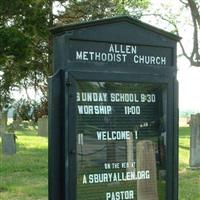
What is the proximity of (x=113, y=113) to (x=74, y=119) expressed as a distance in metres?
0.38

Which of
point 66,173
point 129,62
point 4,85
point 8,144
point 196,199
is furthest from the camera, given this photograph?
point 4,85

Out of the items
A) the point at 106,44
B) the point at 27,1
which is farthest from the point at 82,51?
the point at 27,1

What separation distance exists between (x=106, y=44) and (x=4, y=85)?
2350cm

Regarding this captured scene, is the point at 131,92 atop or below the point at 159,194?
atop

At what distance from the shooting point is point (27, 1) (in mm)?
17609

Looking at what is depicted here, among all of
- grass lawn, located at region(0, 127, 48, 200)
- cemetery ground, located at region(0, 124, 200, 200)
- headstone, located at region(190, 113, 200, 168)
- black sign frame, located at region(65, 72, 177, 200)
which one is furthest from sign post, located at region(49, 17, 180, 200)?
headstone, located at region(190, 113, 200, 168)

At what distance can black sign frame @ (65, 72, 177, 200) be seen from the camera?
427cm

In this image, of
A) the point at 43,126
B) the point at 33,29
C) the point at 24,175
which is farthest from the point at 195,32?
the point at 43,126

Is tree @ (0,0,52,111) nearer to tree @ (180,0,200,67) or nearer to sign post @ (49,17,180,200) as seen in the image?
tree @ (180,0,200,67)

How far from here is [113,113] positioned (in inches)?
179

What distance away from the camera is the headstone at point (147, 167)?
4609 mm

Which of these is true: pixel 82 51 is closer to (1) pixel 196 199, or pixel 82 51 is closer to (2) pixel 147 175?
(2) pixel 147 175

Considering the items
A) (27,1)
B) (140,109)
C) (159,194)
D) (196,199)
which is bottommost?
(196,199)

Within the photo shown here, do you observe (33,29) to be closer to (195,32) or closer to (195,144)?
(195,32)
